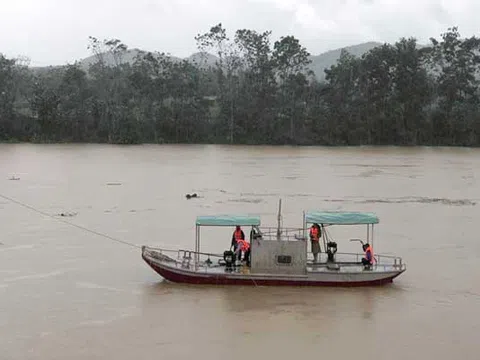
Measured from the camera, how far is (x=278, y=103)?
55625 millimetres

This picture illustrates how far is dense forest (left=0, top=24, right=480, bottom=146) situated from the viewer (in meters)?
53.1

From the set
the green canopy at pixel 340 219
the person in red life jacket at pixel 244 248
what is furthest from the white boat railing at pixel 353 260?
the person in red life jacket at pixel 244 248

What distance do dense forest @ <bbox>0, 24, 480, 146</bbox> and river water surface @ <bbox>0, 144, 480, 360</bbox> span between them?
74.5 feet

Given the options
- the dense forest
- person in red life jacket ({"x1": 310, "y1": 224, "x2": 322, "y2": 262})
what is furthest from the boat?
the dense forest

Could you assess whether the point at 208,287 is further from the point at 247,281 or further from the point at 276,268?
the point at 276,268

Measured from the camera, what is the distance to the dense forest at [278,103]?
53062 millimetres

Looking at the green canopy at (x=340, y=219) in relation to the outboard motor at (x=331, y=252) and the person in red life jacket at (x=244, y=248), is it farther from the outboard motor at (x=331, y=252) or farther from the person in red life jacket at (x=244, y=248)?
the person in red life jacket at (x=244, y=248)

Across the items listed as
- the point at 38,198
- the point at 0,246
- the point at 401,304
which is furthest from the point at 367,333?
the point at 38,198

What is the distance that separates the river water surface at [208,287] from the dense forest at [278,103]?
2271cm

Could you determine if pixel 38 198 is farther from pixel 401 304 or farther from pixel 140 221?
pixel 401 304

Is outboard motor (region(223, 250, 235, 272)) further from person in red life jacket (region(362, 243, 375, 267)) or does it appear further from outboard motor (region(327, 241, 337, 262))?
person in red life jacket (region(362, 243, 375, 267))

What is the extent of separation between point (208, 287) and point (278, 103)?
146ft

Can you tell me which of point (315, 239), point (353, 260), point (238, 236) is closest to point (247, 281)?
point (238, 236)

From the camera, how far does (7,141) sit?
171 ft
